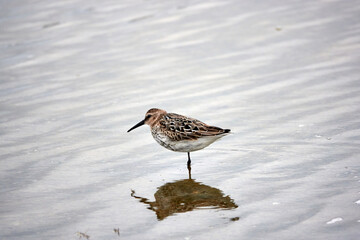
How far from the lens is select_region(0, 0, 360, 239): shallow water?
705 centimetres

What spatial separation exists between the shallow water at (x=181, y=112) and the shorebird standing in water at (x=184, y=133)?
0.34m

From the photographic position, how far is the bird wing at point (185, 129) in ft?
28.9

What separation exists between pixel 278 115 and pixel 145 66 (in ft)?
14.7

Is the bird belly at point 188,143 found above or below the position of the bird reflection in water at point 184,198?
above

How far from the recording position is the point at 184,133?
29.6 feet

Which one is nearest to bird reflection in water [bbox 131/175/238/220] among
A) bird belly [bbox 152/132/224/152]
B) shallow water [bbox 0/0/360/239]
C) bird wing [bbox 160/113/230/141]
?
shallow water [bbox 0/0/360/239]

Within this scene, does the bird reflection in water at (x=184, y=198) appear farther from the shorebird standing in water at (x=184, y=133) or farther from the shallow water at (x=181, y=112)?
the shorebird standing in water at (x=184, y=133)

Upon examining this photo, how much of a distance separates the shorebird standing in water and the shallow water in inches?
13.4

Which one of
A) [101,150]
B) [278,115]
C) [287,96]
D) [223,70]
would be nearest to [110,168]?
[101,150]

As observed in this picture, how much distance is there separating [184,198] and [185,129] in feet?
5.24

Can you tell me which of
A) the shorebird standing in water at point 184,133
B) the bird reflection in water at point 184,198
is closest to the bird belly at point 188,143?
the shorebird standing in water at point 184,133

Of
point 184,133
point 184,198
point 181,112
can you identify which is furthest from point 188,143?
point 181,112

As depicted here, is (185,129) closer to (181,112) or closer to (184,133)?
(184,133)

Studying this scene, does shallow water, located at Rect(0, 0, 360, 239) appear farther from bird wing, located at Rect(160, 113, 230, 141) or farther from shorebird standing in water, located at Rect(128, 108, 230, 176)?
bird wing, located at Rect(160, 113, 230, 141)
